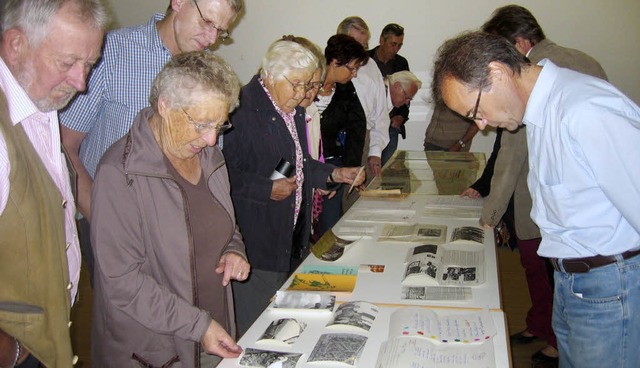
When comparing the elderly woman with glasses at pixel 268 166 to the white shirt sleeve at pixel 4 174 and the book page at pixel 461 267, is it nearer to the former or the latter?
the book page at pixel 461 267

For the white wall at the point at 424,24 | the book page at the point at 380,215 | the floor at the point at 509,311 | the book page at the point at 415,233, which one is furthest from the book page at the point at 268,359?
the white wall at the point at 424,24

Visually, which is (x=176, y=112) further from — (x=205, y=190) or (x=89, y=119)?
(x=89, y=119)

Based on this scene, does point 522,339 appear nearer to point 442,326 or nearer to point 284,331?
point 442,326

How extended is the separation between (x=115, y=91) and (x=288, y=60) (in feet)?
2.32

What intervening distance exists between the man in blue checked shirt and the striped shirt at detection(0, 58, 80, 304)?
0.42 meters

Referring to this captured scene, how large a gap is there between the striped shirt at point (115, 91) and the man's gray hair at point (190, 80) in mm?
481

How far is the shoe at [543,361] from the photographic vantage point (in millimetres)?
3003

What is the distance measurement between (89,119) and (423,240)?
1447mm

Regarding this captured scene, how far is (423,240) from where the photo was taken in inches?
98.2

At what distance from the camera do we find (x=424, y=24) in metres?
6.20

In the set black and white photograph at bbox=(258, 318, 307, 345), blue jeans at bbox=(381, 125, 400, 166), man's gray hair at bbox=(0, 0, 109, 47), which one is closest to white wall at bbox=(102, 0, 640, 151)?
blue jeans at bbox=(381, 125, 400, 166)

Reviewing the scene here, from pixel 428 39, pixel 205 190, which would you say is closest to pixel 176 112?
pixel 205 190

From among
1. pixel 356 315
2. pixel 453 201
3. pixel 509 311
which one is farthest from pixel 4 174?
pixel 509 311

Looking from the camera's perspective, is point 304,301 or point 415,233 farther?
point 415,233
